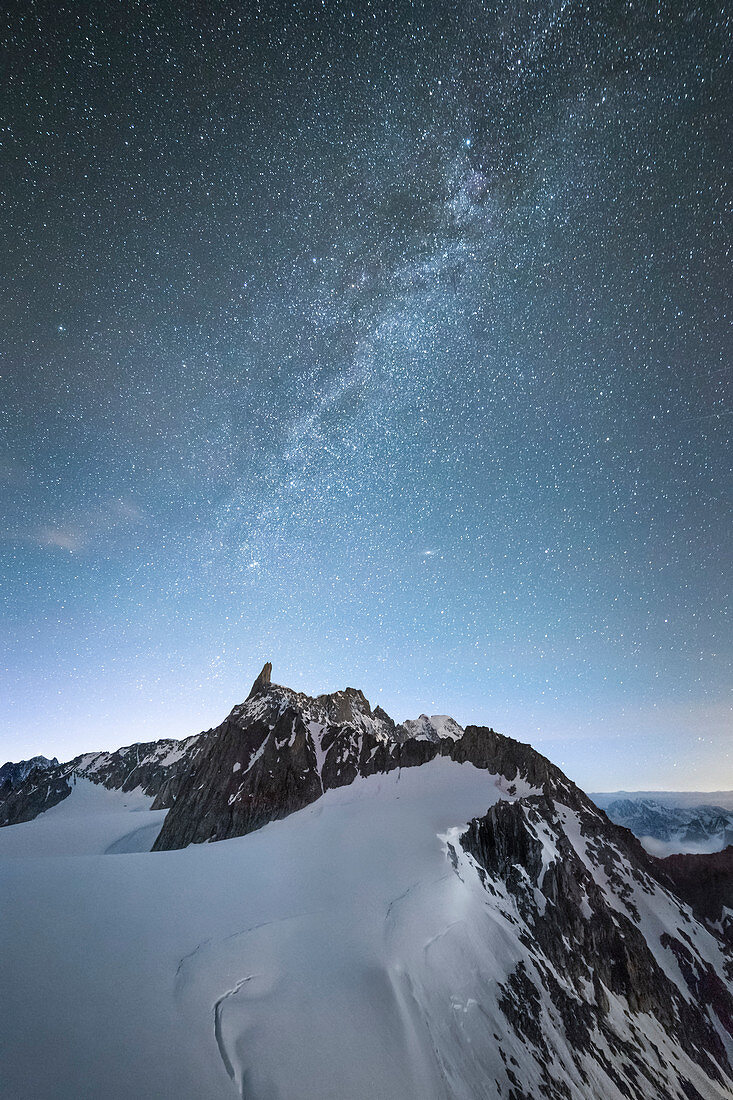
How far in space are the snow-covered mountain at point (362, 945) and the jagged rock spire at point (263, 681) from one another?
11.0m

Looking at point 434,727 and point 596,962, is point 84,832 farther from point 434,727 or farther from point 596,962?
point 596,962

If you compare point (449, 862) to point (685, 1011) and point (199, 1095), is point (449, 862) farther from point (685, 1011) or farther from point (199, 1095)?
point (685, 1011)

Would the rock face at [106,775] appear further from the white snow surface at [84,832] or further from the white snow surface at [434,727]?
the white snow surface at [434,727]

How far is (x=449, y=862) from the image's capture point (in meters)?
36.2

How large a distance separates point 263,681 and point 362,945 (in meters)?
67.1

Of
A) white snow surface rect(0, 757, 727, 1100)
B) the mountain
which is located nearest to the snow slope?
white snow surface rect(0, 757, 727, 1100)

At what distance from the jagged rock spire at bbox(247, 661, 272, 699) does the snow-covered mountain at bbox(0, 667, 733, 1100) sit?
11.0m

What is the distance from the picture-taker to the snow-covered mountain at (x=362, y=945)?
13984 mm

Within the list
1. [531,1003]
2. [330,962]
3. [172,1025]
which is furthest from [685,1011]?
[172,1025]

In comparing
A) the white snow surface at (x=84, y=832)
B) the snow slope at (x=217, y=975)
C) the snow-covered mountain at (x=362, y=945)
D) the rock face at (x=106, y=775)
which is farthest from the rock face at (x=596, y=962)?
the rock face at (x=106, y=775)

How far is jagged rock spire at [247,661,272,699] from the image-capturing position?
7975 cm

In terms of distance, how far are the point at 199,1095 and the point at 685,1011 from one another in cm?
6526

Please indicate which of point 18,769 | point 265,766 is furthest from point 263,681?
point 18,769

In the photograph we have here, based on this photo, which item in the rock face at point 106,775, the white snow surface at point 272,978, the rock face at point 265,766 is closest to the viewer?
the white snow surface at point 272,978
